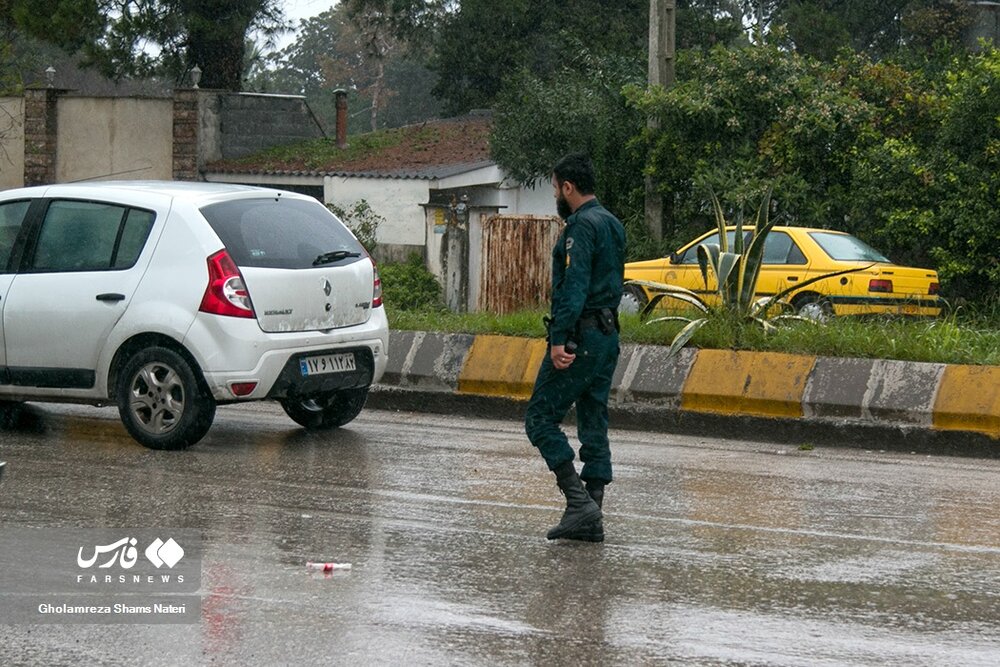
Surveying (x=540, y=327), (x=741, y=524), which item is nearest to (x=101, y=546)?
(x=741, y=524)

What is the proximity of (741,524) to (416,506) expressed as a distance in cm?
156

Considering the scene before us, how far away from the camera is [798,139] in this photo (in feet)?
78.8

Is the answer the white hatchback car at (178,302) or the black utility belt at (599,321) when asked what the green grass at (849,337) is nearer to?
the white hatchback car at (178,302)

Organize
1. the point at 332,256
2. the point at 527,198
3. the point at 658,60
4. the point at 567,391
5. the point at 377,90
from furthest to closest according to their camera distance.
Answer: the point at 377,90 → the point at 527,198 → the point at 658,60 → the point at 332,256 → the point at 567,391

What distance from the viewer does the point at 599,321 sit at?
6.90m

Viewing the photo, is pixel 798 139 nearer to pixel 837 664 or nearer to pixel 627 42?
pixel 627 42

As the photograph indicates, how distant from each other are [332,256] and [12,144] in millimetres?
30198

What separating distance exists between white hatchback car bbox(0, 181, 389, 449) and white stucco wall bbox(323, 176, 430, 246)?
73.9 ft

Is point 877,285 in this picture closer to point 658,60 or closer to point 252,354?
point 658,60

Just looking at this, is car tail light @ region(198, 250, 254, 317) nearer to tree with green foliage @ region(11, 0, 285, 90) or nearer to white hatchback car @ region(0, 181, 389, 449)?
white hatchback car @ region(0, 181, 389, 449)

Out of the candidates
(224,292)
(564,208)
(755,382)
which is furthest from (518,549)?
(755,382)

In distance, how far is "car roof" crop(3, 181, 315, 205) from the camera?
9.52 m

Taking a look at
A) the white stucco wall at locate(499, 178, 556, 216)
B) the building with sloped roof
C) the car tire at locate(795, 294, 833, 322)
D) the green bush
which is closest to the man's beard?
the car tire at locate(795, 294, 833, 322)

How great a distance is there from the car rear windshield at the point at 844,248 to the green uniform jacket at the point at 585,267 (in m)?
12.0
